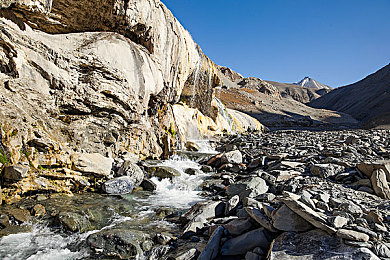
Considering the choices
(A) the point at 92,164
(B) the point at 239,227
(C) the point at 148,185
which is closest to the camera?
(B) the point at 239,227

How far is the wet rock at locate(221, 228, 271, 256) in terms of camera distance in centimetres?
345

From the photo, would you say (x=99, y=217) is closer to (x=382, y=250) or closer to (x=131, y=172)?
(x=131, y=172)

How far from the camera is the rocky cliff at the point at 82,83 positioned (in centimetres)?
636

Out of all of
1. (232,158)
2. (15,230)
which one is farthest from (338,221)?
(232,158)

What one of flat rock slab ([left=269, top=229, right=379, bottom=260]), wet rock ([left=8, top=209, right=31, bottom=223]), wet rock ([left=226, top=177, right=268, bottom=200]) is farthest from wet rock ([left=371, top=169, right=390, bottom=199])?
wet rock ([left=8, top=209, right=31, bottom=223])

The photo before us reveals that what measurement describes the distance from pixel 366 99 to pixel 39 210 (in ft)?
262

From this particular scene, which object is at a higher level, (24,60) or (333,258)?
(24,60)

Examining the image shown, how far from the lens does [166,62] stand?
14484mm

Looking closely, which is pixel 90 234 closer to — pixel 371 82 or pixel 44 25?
pixel 44 25

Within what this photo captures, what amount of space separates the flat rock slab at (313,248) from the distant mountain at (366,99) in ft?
171

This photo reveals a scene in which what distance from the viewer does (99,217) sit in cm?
536

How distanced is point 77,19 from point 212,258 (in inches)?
418

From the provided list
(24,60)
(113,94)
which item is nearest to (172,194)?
(113,94)

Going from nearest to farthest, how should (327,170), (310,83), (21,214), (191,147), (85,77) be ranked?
(21,214) → (327,170) → (85,77) → (191,147) → (310,83)
